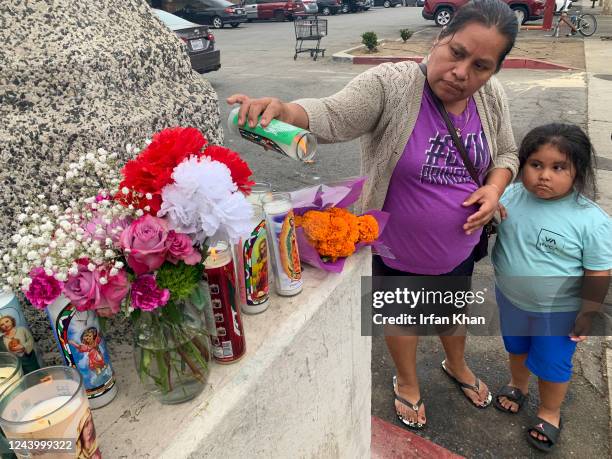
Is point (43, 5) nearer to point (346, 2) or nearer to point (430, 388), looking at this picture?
point (430, 388)

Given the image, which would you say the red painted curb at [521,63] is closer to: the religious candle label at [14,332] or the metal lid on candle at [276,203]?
the metal lid on candle at [276,203]

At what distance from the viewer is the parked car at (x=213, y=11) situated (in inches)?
800

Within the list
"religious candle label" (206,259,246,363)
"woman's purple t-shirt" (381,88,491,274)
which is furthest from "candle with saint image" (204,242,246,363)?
"woman's purple t-shirt" (381,88,491,274)

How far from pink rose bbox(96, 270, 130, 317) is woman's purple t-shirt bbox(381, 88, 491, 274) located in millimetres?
1107

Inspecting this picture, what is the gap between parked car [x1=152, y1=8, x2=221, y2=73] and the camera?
8258 mm

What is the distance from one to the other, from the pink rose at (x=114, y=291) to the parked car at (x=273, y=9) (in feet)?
78.7

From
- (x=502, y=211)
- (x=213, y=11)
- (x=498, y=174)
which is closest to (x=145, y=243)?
(x=498, y=174)

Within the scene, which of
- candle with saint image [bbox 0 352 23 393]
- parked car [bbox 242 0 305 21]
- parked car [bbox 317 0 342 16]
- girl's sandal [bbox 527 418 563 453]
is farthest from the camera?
parked car [bbox 317 0 342 16]

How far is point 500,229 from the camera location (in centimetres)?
199

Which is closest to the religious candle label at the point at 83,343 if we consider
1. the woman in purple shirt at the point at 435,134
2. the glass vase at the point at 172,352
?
the glass vase at the point at 172,352

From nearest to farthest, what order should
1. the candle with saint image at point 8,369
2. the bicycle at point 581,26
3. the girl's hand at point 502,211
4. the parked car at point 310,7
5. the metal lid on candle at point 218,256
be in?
1. the candle with saint image at point 8,369
2. the metal lid on candle at point 218,256
3. the girl's hand at point 502,211
4. the bicycle at point 581,26
5. the parked car at point 310,7

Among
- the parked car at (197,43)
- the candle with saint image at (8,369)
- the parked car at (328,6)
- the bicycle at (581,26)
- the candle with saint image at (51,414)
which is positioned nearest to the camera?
the candle with saint image at (51,414)

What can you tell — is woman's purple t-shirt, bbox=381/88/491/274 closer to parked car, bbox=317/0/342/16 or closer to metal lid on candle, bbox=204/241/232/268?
metal lid on candle, bbox=204/241/232/268

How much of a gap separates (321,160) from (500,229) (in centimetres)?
363
